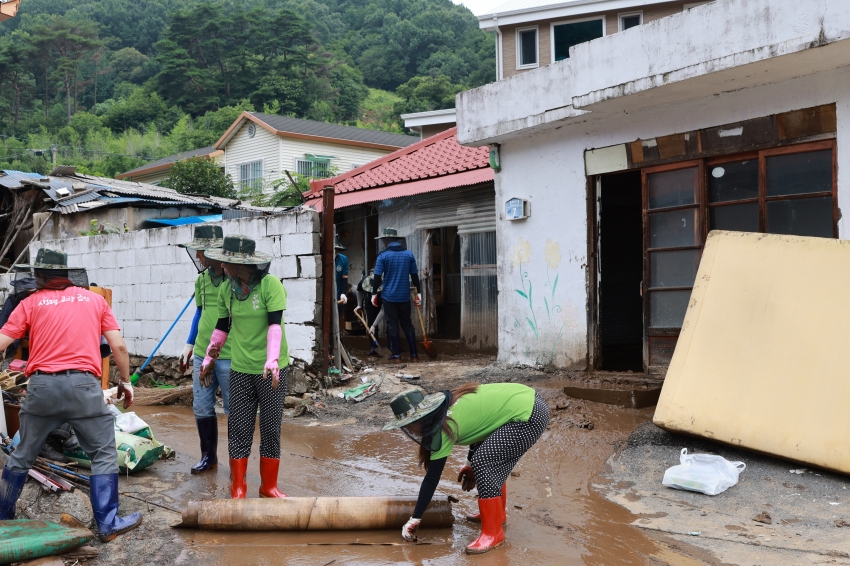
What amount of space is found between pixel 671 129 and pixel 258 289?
4.56 m

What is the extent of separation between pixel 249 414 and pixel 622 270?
6.46 metres

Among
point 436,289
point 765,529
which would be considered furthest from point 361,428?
point 436,289

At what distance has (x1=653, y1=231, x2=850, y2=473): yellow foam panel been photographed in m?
5.14

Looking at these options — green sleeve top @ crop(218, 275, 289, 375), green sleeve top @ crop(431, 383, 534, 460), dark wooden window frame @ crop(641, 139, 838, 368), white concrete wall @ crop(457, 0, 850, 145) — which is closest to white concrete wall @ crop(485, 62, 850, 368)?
white concrete wall @ crop(457, 0, 850, 145)

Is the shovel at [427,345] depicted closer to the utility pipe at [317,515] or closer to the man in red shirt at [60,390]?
the utility pipe at [317,515]

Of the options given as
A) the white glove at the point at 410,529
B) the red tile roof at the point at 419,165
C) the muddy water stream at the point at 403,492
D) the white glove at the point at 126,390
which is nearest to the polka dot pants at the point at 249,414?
the muddy water stream at the point at 403,492

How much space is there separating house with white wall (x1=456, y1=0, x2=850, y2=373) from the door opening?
0.12 ft

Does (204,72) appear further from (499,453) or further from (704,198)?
(499,453)

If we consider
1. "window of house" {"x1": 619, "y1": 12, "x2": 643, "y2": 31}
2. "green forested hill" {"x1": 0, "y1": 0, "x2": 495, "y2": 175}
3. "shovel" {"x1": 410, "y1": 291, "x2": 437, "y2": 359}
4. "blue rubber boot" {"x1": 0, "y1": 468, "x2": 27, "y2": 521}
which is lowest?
"blue rubber boot" {"x1": 0, "y1": 468, "x2": 27, "y2": 521}

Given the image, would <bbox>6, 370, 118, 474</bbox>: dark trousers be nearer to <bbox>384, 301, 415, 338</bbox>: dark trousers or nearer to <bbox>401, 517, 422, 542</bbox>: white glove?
<bbox>401, 517, 422, 542</bbox>: white glove

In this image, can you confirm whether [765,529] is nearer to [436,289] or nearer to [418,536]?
[418,536]

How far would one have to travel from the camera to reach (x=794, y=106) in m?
6.50

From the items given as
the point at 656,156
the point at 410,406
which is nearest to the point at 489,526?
the point at 410,406

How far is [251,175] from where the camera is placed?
31.8m
